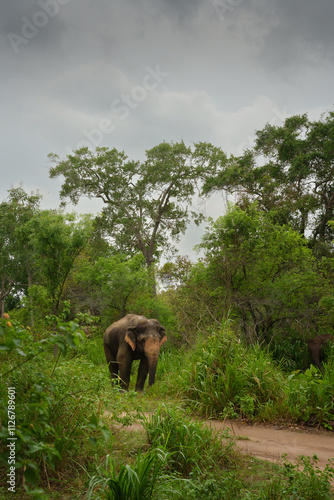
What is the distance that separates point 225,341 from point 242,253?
7144mm

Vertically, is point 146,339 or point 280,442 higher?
point 146,339

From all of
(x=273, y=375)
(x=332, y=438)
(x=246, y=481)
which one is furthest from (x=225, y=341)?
(x=246, y=481)

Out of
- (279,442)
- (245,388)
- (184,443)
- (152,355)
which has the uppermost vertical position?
(152,355)

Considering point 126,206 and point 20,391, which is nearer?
point 20,391

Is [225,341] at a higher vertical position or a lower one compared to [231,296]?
lower

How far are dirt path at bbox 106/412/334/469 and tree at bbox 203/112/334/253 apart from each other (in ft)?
52.4

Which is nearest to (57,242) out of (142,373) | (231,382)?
(142,373)

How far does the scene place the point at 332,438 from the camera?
612cm

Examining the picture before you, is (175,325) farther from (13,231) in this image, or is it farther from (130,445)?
(13,231)

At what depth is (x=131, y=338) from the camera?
9.99 metres

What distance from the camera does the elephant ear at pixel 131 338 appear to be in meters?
9.92

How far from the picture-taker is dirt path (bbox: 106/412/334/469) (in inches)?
206

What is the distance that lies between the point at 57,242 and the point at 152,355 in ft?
20.4

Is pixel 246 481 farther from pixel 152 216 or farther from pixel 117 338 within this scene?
pixel 152 216
